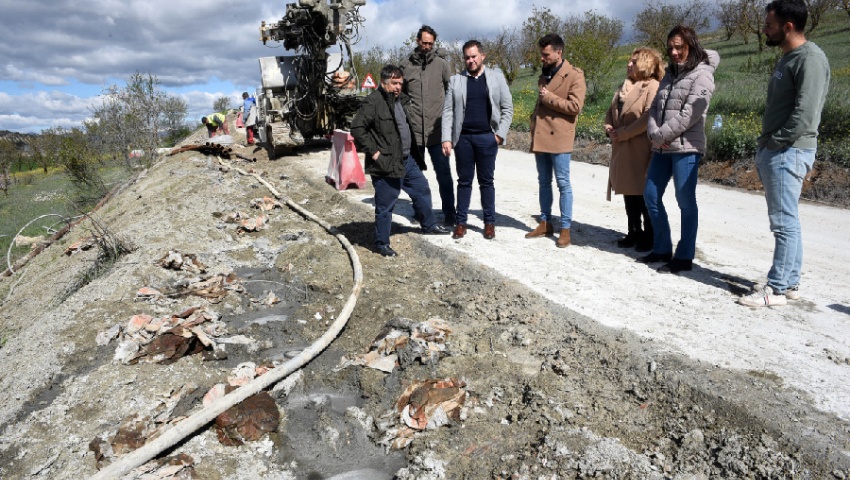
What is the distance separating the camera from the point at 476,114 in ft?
18.3

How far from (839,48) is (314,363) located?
30.2m

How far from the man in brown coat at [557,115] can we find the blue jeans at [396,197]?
1.31m

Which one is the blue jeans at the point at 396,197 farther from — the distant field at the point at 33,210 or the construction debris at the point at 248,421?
the distant field at the point at 33,210

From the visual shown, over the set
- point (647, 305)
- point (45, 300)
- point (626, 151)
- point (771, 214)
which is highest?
point (626, 151)

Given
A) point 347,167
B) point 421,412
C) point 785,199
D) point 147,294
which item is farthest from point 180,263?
point 785,199

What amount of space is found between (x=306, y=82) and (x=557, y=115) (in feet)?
31.1

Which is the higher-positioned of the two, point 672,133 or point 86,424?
point 672,133

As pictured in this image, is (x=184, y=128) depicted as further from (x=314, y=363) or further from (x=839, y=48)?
(x=839, y=48)

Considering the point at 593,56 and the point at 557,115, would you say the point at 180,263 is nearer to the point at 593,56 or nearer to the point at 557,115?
the point at 557,115

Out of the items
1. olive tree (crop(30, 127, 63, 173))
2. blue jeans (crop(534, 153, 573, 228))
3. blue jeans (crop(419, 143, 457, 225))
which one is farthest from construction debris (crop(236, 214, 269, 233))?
olive tree (crop(30, 127, 63, 173))

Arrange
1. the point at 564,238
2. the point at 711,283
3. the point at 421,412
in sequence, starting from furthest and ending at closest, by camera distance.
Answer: the point at 564,238 < the point at 711,283 < the point at 421,412

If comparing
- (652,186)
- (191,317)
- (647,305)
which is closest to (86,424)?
(191,317)

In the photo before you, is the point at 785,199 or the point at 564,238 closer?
the point at 785,199

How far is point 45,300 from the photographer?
652 centimetres
